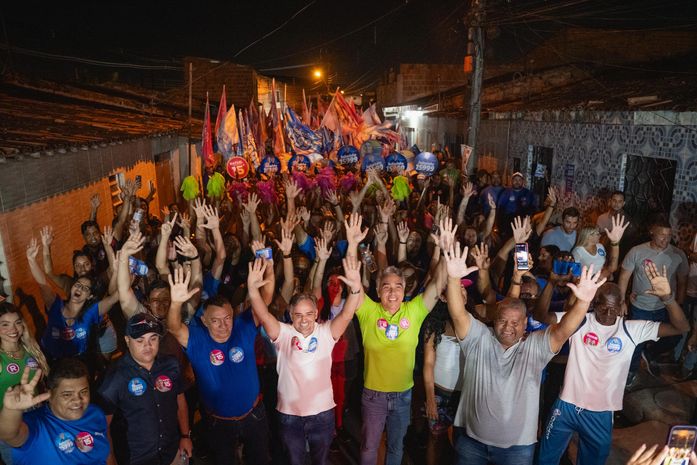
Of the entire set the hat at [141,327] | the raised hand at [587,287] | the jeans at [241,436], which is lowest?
→ the jeans at [241,436]

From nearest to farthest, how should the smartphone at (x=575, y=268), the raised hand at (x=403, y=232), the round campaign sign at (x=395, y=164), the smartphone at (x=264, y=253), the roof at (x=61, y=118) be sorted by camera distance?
the smartphone at (x=264, y=253)
the smartphone at (x=575, y=268)
the raised hand at (x=403, y=232)
the roof at (x=61, y=118)
the round campaign sign at (x=395, y=164)

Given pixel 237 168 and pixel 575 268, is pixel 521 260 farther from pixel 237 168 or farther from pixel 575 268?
pixel 237 168

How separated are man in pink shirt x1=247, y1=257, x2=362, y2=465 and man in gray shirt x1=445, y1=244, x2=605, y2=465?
87 cm

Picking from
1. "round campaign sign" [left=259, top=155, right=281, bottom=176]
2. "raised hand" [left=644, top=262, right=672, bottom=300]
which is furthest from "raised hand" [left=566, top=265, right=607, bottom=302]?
"round campaign sign" [left=259, top=155, right=281, bottom=176]

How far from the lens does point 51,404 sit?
2.90 meters

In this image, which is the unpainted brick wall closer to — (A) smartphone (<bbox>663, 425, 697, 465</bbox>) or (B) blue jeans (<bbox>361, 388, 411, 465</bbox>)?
(B) blue jeans (<bbox>361, 388, 411, 465</bbox>)

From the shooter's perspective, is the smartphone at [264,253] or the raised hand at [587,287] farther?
the smartphone at [264,253]

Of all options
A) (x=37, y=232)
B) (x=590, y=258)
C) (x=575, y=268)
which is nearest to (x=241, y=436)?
(x=575, y=268)

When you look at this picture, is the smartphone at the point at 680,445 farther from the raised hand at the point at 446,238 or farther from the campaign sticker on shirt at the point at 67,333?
the campaign sticker on shirt at the point at 67,333

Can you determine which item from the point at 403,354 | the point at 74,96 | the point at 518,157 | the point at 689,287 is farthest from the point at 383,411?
the point at 74,96

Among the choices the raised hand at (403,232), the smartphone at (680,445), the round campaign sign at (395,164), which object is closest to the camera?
the smartphone at (680,445)

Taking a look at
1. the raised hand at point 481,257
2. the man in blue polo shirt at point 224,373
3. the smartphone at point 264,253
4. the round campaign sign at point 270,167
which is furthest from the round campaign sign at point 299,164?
the man in blue polo shirt at point 224,373

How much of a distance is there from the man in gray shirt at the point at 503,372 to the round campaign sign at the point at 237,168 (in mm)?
9459

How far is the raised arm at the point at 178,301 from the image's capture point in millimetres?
3566
